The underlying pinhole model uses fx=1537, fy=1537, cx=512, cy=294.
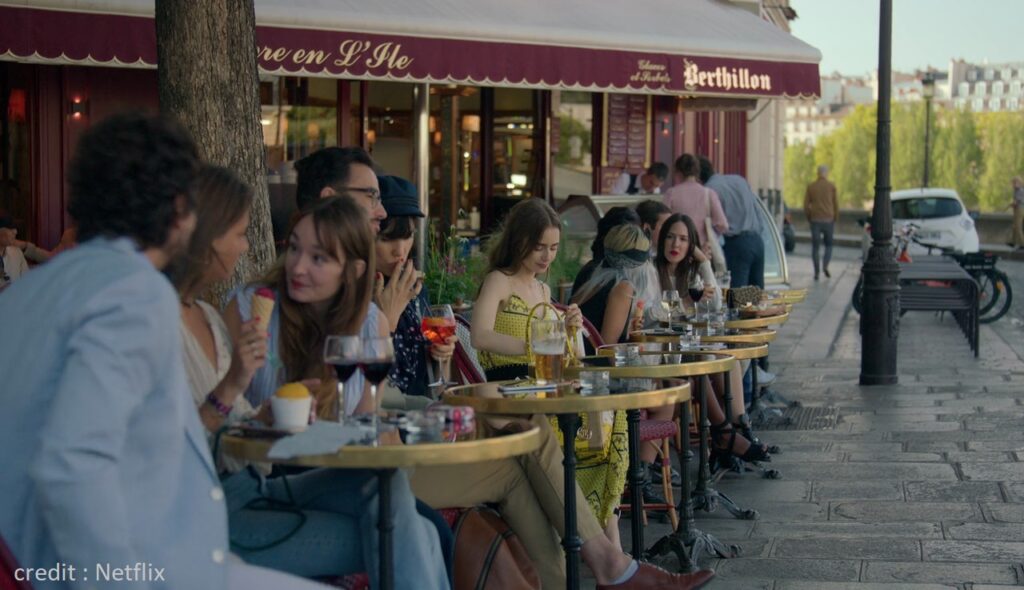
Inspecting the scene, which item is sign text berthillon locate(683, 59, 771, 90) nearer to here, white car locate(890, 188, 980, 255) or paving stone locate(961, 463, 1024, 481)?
paving stone locate(961, 463, 1024, 481)

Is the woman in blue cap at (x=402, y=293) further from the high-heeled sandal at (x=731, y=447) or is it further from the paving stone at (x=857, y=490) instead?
the paving stone at (x=857, y=490)

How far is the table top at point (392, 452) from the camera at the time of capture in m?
3.43

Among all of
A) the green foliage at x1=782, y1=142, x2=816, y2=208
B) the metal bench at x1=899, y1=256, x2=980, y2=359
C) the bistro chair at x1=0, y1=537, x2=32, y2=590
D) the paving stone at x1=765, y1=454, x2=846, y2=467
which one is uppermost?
the green foliage at x1=782, y1=142, x2=816, y2=208

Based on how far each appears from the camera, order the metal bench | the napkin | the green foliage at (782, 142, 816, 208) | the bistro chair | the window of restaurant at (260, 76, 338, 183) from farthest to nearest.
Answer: the green foliage at (782, 142, 816, 208) < the metal bench < the window of restaurant at (260, 76, 338, 183) < the napkin < the bistro chair

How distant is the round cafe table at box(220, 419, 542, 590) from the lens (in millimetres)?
3430

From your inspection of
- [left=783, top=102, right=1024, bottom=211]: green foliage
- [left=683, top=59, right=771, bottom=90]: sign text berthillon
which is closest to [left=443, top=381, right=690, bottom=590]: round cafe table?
[left=683, top=59, right=771, bottom=90]: sign text berthillon

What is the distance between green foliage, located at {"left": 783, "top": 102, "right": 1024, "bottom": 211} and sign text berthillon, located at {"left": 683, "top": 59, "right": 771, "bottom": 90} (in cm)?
7543

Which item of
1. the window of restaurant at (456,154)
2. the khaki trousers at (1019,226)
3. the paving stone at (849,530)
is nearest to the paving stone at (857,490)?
the paving stone at (849,530)

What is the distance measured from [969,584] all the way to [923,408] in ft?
16.6

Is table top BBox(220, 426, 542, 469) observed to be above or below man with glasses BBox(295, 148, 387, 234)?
below

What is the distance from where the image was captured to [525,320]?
6.20 meters

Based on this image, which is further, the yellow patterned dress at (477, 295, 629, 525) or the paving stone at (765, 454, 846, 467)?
the paving stone at (765, 454, 846, 467)

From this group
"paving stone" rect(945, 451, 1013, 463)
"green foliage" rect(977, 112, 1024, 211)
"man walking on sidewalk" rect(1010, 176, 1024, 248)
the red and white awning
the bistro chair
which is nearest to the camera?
the bistro chair

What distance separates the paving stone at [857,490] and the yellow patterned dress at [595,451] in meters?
1.87
